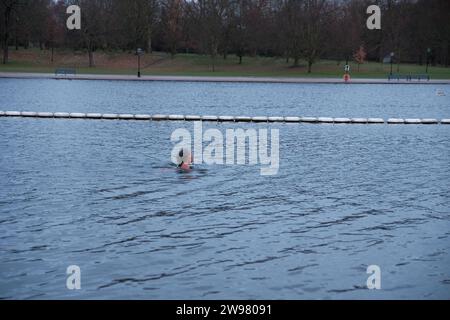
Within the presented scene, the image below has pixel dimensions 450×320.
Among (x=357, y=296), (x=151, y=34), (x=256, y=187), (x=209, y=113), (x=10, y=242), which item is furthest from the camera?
(x=151, y=34)

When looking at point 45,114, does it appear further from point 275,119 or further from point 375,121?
point 375,121

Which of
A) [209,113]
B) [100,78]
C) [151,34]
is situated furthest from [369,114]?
[151,34]

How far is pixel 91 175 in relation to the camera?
21828mm

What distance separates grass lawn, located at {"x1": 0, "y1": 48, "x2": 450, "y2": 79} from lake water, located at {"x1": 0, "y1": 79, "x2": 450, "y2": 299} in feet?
165

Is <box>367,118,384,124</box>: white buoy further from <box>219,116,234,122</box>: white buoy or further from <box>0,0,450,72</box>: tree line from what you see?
<box>0,0,450,72</box>: tree line

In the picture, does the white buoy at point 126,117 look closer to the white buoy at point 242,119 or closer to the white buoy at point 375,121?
the white buoy at point 242,119

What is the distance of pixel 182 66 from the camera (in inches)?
3561

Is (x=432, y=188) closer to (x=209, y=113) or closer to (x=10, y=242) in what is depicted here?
(x=10, y=242)

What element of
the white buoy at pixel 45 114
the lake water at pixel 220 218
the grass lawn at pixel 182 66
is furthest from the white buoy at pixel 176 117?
the grass lawn at pixel 182 66

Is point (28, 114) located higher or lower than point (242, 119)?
higher

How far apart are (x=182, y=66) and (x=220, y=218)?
75.2 meters

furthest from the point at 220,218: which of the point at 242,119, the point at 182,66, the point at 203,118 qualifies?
the point at 182,66

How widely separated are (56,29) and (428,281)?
92.9 metres

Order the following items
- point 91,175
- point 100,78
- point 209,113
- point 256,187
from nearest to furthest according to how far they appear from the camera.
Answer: point 256,187, point 91,175, point 209,113, point 100,78
